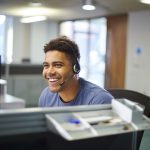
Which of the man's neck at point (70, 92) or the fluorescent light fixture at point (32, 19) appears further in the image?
the fluorescent light fixture at point (32, 19)

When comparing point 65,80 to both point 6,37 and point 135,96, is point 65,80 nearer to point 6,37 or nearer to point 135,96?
point 135,96

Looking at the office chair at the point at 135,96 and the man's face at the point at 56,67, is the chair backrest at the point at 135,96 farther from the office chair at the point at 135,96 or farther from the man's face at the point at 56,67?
the man's face at the point at 56,67

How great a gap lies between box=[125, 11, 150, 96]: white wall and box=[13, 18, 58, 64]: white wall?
2.98m

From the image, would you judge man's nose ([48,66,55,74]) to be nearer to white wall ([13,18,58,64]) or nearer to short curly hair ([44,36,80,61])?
short curly hair ([44,36,80,61])

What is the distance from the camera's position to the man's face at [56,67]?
1314 mm

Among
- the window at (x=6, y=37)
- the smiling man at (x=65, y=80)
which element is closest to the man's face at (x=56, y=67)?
the smiling man at (x=65, y=80)

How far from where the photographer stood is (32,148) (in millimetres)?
870

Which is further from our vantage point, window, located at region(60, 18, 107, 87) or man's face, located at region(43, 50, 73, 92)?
window, located at region(60, 18, 107, 87)

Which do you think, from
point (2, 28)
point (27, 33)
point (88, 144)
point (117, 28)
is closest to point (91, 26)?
point (117, 28)

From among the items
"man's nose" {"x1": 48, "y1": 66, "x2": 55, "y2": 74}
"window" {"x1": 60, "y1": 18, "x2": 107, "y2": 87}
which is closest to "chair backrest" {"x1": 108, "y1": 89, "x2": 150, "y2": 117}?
"man's nose" {"x1": 48, "y1": 66, "x2": 55, "y2": 74}

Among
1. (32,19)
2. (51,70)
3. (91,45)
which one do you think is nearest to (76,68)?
(51,70)

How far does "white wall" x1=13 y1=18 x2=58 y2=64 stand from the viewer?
8.64 meters

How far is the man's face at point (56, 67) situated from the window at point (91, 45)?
5.93m

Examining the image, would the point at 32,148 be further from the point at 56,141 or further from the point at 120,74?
the point at 120,74
